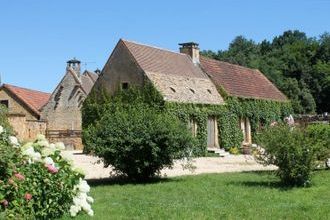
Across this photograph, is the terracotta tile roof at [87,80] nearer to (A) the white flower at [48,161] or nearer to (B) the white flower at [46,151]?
(B) the white flower at [46,151]

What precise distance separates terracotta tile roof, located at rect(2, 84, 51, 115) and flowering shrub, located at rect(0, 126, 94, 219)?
37.2m

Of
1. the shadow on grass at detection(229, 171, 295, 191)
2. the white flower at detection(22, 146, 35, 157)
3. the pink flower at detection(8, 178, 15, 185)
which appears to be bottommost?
the shadow on grass at detection(229, 171, 295, 191)

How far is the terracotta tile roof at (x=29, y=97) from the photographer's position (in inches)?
1746

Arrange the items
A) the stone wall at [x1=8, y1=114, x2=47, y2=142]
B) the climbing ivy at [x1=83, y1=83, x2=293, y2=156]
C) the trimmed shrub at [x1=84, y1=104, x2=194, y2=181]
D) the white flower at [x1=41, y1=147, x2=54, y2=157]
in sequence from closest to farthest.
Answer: the white flower at [x1=41, y1=147, x2=54, y2=157] → the trimmed shrub at [x1=84, y1=104, x2=194, y2=181] → the stone wall at [x1=8, y1=114, x2=47, y2=142] → the climbing ivy at [x1=83, y1=83, x2=293, y2=156]

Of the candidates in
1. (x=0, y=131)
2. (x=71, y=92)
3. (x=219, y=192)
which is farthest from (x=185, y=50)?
(x=0, y=131)

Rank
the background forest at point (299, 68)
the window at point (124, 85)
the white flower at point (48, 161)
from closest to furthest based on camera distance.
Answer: the white flower at point (48, 161) → the window at point (124, 85) → the background forest at point (299, 68)

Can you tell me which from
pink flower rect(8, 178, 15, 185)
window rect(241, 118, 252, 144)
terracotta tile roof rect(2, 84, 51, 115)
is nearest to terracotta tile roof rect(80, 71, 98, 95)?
terracotta tile roof rect(2, 84, 51, 115)

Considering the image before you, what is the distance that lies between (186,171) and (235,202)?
31.7ft

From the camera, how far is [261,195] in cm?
1276

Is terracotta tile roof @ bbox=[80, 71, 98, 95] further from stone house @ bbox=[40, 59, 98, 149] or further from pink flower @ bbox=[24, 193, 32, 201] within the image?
pink flower @ bbox=[24, 193, 32, 201]

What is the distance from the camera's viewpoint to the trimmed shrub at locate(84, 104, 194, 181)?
1631cm

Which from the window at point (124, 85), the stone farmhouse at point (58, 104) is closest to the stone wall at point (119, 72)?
the window at point (124, 85)

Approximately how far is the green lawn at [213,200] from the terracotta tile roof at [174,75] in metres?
15.2

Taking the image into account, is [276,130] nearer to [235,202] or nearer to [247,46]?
[235,202]
